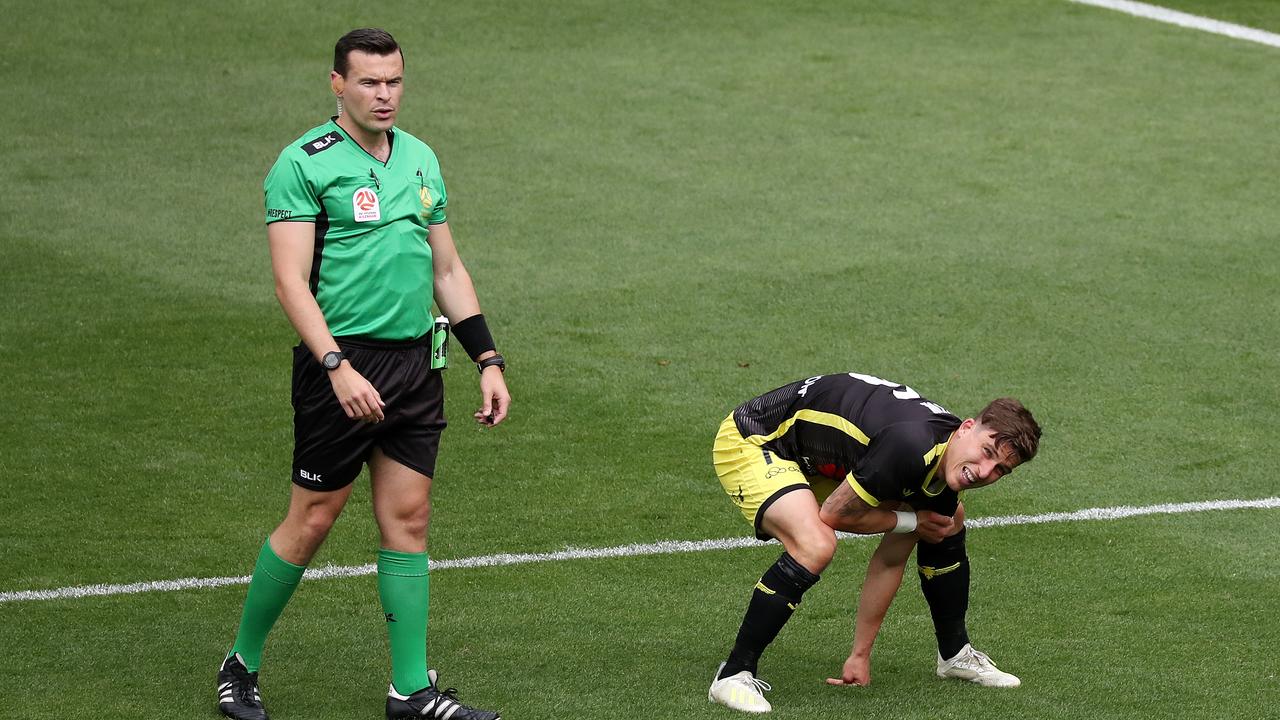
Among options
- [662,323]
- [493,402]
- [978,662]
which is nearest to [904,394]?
[978,662]

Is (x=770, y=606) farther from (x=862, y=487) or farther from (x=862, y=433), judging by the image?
(x=862, y=433)

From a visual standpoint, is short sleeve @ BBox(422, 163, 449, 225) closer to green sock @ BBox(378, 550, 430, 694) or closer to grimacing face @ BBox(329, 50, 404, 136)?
grimacing face @ BBox(329, 50, 404, 136)

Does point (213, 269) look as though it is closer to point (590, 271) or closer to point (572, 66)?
point (590, 271)

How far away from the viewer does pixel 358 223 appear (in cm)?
521

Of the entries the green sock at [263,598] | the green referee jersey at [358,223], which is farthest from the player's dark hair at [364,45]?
the green sock at [263,598]

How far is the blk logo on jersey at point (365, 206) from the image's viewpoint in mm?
5191

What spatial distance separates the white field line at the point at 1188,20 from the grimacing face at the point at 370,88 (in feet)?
48.0

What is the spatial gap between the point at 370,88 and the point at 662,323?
5777 mm

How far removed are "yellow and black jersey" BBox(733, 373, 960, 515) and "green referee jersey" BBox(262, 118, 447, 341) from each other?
1.32 metres

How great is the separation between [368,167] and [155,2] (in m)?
13.9

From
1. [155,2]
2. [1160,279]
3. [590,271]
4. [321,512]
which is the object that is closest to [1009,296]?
[1160,279]

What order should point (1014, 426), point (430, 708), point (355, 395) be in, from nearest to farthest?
point (355, 395) → point (1014, 426) → point (430, 708)

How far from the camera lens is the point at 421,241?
5363 mm

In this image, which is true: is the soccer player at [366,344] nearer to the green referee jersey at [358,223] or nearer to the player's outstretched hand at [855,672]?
the green referee jersey at [358,223]
